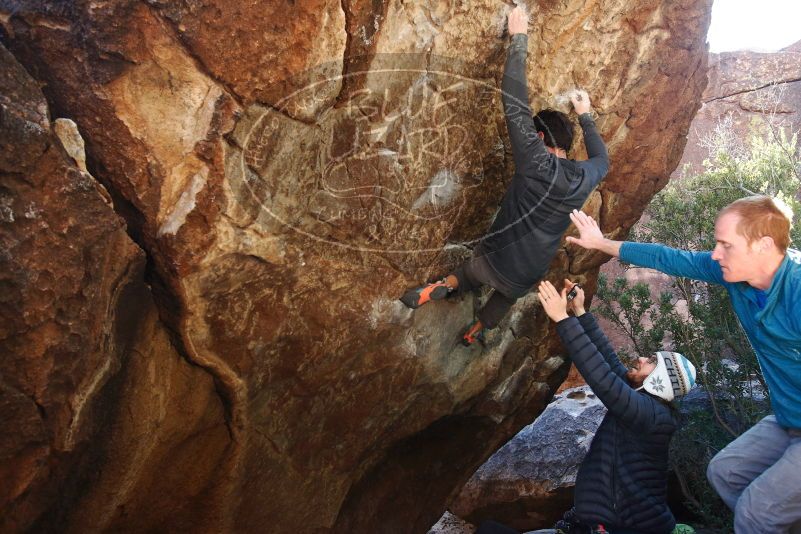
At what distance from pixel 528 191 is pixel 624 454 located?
1.59m

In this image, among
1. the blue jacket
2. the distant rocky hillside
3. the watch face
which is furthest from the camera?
the distant rocky hillside

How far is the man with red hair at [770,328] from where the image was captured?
Answer: 2.70m

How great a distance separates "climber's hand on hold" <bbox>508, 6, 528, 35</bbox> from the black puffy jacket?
1636 mm

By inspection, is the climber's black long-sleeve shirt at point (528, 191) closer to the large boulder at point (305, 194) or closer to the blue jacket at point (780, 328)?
the large boulder at point (305, 194)

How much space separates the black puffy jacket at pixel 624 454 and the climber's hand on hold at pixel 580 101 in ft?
4.80

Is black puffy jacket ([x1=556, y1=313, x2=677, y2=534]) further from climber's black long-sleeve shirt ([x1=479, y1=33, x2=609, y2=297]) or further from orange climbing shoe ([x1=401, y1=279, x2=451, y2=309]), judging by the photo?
orange climbing shoe ([x1=401, y1=279, x2=451, y2=309])

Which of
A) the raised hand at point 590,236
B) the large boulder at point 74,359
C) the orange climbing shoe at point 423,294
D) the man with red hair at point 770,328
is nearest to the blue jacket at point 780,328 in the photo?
the man with red hair at point 770,328

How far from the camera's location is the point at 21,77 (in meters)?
2.47

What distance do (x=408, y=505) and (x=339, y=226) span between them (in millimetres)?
2947

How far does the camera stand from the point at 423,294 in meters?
3.93

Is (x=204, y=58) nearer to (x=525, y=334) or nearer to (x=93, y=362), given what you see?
(x=93, y=362)

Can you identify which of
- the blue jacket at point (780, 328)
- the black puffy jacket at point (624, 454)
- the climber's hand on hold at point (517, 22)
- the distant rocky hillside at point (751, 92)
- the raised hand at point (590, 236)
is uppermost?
the distant rocky hillside at point (751, 92)

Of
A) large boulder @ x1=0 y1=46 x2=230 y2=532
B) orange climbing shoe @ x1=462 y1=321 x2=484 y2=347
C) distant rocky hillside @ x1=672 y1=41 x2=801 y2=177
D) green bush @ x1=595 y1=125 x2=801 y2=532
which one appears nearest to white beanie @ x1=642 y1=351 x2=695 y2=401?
orange climbing shoe @ x1=462 y1=321 x2=484 y2=347

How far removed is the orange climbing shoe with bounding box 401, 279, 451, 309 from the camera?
3.92m
